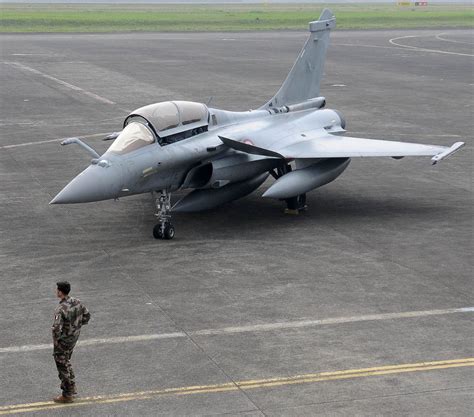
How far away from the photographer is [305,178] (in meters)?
26.4

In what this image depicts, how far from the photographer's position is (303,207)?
27.2 m

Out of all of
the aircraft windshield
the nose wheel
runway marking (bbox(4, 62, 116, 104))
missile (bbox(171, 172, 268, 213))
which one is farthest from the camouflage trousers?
runway marking (bbox(4, 62, 116, 104))

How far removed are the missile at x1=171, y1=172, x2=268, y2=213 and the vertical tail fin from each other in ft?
12.6

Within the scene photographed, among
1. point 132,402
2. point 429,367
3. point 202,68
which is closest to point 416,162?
point 429,367

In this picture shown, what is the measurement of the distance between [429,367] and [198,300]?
5.19m

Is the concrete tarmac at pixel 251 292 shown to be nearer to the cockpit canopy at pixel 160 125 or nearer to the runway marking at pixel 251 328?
the runway marking at pixel 251 328

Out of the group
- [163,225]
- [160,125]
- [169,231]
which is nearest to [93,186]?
[163,225]

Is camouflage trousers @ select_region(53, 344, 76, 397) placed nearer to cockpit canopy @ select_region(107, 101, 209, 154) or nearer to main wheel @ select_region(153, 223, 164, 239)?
cockpit canopy @ select_region(107, 101, 209, 154)

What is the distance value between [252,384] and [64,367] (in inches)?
114

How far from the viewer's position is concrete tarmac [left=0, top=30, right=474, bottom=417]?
1533 cm

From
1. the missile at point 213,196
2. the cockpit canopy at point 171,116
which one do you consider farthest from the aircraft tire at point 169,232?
the cockpit canopy at point 171,116

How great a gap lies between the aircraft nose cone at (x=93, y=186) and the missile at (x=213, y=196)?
235 centimetres

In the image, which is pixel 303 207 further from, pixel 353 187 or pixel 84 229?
pixel 84 229

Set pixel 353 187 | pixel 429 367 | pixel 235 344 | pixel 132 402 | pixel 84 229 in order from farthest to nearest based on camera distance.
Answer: pixel 353 187 < pixel 84 229 < pixel 235 344 < pixel 429 367 < pixel 132 402
